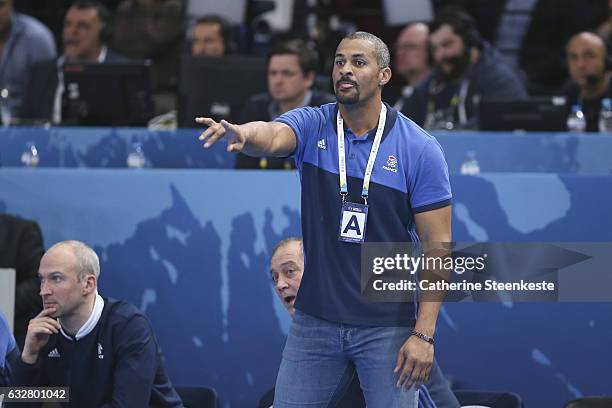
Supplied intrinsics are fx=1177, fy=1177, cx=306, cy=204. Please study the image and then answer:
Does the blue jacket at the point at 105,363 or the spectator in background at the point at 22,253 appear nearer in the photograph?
the blue jacket at the point at 105,363

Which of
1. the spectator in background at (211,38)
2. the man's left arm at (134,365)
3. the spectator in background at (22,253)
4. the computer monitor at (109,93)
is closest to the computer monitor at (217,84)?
the computer monitor at (109,93)

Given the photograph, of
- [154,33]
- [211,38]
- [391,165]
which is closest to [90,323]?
[391,165]

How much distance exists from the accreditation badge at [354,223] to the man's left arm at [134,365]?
122cm

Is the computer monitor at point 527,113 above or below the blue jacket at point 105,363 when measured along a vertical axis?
above

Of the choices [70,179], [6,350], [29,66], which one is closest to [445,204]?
[6,350]

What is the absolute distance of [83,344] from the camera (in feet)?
14.3

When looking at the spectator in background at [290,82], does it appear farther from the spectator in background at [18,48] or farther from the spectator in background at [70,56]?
the spectator in background at [18,48]

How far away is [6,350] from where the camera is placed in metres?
4.43

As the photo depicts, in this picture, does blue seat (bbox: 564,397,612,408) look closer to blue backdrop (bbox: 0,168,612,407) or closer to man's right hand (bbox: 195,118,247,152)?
blue backdrop (bbox: 0,168,612,407)

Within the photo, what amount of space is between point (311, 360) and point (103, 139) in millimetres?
2984

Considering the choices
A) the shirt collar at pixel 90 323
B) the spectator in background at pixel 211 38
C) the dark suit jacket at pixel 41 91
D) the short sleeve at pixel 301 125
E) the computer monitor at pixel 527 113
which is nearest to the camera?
the short sleeve at pixel 301 125

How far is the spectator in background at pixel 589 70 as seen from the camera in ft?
22.7

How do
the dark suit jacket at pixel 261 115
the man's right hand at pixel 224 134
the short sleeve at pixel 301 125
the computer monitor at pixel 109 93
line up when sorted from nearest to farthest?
the man's right hand at pixel 224 134 → the short sleeve at pixel 301 125 → the dark suit jacket at pixel 261 115 → the computer monitor at pixel 109 93

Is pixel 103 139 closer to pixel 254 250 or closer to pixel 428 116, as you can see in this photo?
pixel 254 250
